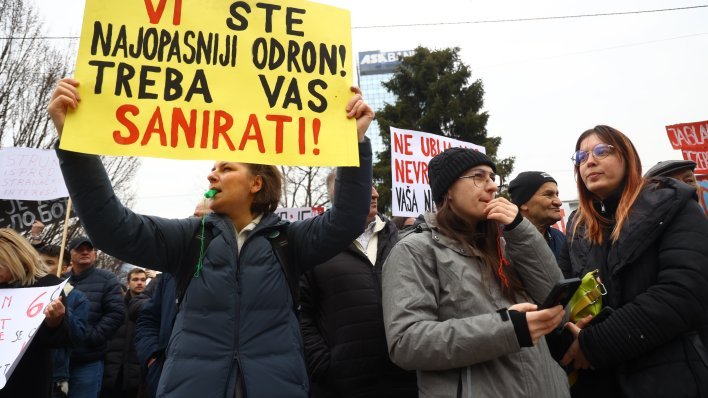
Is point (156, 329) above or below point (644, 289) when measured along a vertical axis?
below

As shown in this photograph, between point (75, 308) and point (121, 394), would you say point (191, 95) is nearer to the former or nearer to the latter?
point (75, 308)

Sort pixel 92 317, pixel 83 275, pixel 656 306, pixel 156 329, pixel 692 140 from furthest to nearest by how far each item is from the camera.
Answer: pixel 692 140 < pixel 83 275 < pixel 92 317 < pixel 156 329 < pixel 656 306

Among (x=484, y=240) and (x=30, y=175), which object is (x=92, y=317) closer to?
(x=30, y=175)

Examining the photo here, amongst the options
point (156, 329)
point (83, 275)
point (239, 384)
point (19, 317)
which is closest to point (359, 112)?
point (239, 384)

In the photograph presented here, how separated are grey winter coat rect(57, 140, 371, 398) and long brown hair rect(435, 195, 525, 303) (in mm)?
417

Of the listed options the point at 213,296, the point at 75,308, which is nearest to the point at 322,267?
the point at 213,296

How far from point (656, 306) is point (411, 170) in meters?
3.74

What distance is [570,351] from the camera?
2326 mm

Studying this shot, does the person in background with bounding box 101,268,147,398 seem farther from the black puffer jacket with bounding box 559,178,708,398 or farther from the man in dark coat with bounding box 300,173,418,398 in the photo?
the black puffer jacket with bounding box 559,178,708,398

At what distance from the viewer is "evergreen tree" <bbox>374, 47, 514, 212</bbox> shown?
86.4 feet

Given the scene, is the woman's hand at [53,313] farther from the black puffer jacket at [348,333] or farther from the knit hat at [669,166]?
the knit hat at [669,166]

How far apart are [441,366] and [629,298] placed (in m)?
0.90

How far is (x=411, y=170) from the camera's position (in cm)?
572

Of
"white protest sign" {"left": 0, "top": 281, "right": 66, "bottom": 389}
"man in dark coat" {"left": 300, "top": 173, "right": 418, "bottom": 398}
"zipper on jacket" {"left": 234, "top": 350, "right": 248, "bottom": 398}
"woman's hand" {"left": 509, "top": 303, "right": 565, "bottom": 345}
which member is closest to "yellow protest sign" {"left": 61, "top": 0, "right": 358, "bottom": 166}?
"zipper on jacket" {"left": 234, "top": 350, "right": 248, "bottom": 398}
